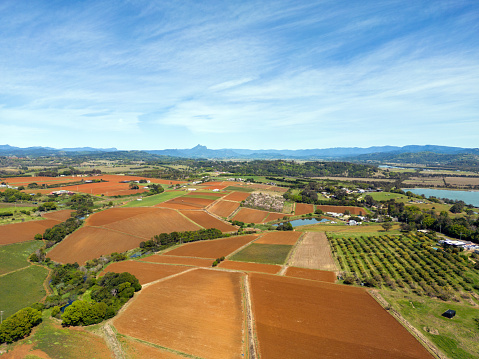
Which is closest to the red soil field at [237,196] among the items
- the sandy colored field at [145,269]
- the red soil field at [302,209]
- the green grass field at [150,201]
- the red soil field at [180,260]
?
the green grass field at [150,201]

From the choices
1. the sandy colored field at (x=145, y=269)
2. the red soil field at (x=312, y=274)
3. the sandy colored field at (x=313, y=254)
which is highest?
the red soil field at (x=312, y=274)

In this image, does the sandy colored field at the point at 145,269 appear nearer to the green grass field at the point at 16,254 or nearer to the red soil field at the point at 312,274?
the green grass field at the point at 16,254

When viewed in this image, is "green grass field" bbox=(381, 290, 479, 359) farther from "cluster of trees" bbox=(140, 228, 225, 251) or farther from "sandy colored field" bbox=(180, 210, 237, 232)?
"sandy colored field" bbox=(180, 210, 237, 232)

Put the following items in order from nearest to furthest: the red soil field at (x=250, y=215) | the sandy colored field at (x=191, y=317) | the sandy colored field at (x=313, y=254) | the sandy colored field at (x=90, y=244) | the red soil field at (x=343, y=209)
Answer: the sandy colored field at (x=191, y=317) → the sandy colored field at (x=313, y=254) → the sandy colored field at (x=90, y=244) → the red soil field at (x=250, y=215) → the red soil field at (x=343, y=209)

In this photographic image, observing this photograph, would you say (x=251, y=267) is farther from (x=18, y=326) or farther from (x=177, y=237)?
(x=18, y=326)

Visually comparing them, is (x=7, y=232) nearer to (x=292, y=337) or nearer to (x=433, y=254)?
(x=292, y=337)

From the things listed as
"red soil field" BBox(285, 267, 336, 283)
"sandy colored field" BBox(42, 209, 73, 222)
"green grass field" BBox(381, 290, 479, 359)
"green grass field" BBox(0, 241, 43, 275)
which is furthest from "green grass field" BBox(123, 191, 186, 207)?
"green grass field" BBox(381, 290, 479, 359)

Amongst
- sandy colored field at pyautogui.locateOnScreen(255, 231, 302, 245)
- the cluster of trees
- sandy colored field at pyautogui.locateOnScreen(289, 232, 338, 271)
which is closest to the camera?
sandy colored field at pyautogui.locateOnScreen(289, 232, 338, 271)
